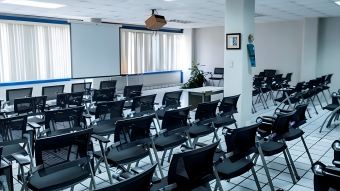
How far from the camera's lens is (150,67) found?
12555 millimetres

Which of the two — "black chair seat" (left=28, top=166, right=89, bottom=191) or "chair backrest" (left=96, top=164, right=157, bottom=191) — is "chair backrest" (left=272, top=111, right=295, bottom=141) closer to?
"chair backrest" (left=96, top=164, right=157, bottom=191)

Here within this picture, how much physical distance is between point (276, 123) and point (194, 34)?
10.5 metres

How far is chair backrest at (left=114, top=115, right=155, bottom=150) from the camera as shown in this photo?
118 inches

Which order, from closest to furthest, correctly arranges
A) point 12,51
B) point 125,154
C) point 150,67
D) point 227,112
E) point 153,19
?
point 125,154
point 227,112
point 153,19
point 12,51
point 150,67

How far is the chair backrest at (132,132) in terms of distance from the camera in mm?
3010

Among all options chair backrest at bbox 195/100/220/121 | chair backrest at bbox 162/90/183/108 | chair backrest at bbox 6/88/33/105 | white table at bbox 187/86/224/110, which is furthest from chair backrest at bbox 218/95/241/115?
chair backrest at bbox 6/88/33/105

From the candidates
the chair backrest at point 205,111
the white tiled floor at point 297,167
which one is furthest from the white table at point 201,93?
the chair backrest at point 205,111

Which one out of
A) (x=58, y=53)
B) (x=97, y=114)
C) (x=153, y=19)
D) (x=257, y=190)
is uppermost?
(x=153, y=19)

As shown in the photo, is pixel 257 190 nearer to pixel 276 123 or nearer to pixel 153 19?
pixel 276 123

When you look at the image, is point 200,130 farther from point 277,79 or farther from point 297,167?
point 277,79

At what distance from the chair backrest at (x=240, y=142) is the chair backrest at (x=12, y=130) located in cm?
219

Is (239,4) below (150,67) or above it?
above

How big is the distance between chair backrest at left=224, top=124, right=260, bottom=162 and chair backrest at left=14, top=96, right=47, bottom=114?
10.8 ft

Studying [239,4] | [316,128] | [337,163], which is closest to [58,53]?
[239,4]
